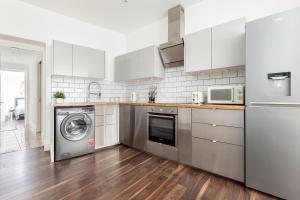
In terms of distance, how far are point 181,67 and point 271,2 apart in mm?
1535

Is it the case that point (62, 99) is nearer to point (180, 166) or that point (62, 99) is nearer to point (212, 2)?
point (180, 166)

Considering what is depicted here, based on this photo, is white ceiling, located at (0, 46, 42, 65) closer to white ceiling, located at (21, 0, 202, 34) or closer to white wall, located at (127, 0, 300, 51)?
white ceiling, located at (21, 0, 202, 34)

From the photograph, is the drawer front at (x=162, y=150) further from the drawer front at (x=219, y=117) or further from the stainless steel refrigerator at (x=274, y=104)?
the stainless steel refrigerator at (x=274, y=104)

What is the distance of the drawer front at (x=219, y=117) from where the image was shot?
1.79 metres

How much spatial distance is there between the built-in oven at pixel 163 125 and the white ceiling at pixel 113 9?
6.09 ft

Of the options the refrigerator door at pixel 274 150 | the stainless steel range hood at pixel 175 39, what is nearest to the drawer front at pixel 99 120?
the stainless steel range hood at pixel 175 39

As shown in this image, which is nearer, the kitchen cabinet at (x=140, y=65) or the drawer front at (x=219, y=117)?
the drawer front at (x=219, y=117)

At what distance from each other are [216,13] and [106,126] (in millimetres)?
2964

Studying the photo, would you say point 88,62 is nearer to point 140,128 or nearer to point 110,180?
point 140,128

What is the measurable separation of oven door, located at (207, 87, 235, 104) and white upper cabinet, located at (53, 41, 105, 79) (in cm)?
229

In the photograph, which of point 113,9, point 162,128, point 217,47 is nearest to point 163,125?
point 162,128

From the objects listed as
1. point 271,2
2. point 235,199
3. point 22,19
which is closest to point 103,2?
point 22,19

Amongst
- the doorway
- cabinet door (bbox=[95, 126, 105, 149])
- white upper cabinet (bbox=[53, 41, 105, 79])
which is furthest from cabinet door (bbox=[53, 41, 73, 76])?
the doorway

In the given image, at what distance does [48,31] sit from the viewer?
291 centimetres
